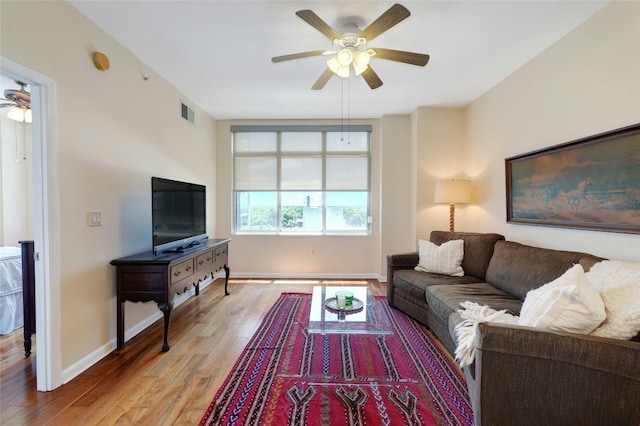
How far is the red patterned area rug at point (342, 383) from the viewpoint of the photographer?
1684 millimetres

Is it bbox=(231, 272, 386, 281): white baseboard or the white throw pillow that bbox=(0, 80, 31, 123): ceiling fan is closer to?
bbox=(231, 272, 386, 281): white baseboard

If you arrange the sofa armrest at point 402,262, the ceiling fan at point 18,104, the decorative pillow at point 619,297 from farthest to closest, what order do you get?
the sofa armrest at point 402,262 → the ceiling fan at point 18,104 → the decorative pillow at point 619,297

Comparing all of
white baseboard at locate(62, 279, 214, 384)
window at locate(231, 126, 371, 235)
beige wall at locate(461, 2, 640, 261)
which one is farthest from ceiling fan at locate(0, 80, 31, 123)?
beige wall at locate(461, 2, 640, 261)

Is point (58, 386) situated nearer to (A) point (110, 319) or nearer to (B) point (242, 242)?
(A) point (110, 319)

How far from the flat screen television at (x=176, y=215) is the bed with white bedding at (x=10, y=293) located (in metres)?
1.40

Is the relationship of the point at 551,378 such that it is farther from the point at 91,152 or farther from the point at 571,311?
the point at 91,152

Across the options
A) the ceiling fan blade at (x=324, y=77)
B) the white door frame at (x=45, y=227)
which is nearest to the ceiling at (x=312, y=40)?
the ceiling fan blade at (x=324, y=77)

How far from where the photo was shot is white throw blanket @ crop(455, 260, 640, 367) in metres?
1.30

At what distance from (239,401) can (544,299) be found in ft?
6.10

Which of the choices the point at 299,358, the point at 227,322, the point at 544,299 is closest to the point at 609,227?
the point at 544,299

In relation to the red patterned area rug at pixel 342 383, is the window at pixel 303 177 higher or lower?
higher

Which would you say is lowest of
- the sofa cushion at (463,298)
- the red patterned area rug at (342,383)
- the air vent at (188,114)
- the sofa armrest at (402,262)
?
the red patterned area rug at (342,383)

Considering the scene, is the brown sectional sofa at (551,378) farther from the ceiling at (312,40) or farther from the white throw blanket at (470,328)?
the ceiling at (312,40)

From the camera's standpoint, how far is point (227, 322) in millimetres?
3031
